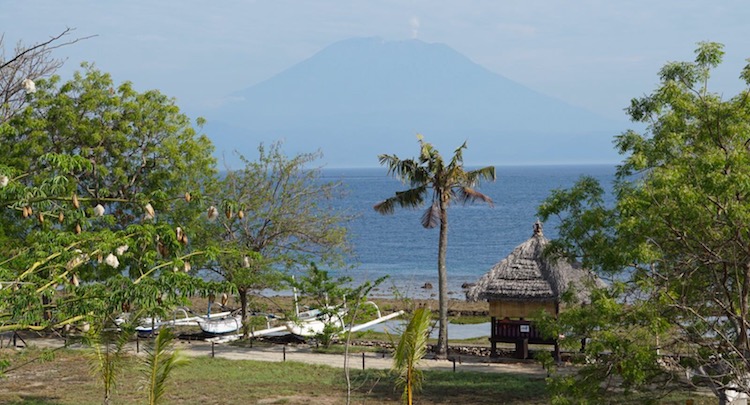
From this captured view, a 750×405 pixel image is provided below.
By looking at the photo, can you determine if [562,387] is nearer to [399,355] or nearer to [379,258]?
[399,355]

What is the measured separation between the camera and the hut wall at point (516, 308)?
2578cm

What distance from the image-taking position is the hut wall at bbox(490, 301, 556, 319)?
1015 inches

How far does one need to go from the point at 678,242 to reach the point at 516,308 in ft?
40.0

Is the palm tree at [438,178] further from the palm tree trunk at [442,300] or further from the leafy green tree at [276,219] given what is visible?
the leafy green tree at [276,219]

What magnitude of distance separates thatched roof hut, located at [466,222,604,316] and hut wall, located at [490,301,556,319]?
35 millimetres

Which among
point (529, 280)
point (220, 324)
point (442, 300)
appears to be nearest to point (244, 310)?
point (220, 324)

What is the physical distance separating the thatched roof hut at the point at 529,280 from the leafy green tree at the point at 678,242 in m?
7.86

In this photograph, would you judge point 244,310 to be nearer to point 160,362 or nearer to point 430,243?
point 160,362

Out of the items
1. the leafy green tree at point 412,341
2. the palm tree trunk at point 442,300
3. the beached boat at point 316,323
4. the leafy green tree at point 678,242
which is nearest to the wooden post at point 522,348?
the palm tree trunk at point 442,300

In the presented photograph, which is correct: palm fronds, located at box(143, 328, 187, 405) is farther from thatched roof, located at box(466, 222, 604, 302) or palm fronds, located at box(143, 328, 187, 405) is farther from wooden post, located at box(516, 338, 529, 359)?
wooden post, located at box(516, 338, 529, 359)

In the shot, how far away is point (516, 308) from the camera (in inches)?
1022

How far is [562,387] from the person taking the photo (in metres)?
14.8

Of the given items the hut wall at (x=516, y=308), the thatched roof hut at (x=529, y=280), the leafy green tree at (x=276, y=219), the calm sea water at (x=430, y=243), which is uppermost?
the leafy green tree at (x=276, y=219)

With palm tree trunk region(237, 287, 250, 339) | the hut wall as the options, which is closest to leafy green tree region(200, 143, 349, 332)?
palm tree trunk region(237, 287, 250, 339)
